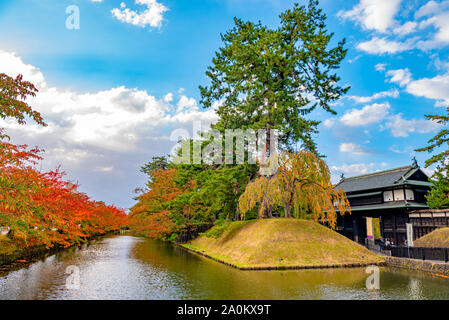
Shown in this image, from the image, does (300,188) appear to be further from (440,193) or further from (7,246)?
(7,246)

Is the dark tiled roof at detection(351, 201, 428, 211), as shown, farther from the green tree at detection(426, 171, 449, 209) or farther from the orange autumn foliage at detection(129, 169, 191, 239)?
the orange autumn foliage at detection(129, 169, 191, 239)

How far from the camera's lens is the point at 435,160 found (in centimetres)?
2486

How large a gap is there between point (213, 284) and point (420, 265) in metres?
14.5

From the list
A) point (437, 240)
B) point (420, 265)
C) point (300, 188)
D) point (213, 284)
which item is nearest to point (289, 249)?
point (300, 188)

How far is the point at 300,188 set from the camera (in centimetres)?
2753

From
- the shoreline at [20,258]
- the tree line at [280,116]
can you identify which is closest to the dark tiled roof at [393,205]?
the tree line at [280,116]

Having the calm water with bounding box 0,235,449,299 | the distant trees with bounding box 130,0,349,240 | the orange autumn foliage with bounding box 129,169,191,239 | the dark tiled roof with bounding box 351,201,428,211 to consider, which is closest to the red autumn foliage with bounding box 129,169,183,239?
the orange autumn foliage with bounding box 129,169,191,239

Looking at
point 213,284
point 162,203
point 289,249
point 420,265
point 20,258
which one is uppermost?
point 162,203

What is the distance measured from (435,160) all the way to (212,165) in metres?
23.5

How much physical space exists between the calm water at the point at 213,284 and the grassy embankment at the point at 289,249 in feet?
5.47

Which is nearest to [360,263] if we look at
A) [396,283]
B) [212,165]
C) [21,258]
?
[396,283]

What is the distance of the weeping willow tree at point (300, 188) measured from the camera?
26.8 metres

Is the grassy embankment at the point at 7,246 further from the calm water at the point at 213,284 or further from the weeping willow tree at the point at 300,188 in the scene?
the weeping willow tree at the point at 300,188
